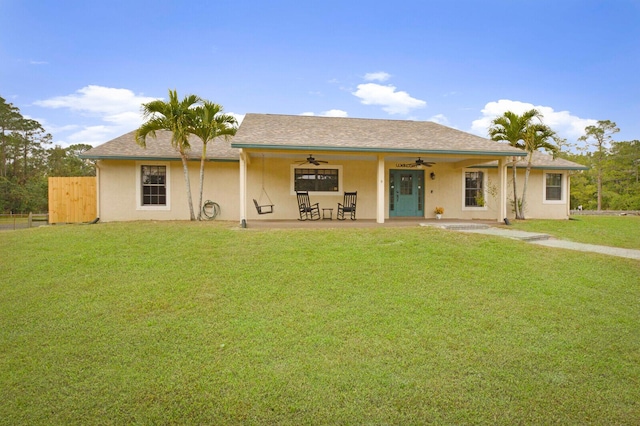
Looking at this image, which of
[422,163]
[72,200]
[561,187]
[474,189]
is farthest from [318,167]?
[561,187]

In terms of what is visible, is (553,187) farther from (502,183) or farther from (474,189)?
(502,183)

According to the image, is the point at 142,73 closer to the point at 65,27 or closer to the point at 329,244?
the point at 65,27

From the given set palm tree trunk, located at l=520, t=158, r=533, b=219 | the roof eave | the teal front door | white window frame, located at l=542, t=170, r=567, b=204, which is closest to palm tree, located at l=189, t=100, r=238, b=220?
the roof eave

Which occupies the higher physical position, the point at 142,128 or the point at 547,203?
the point at 142,128

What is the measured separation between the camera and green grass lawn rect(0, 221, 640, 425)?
276 centimetres

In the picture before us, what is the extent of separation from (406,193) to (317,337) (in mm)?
11135

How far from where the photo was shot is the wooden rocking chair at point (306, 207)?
40.6 feet

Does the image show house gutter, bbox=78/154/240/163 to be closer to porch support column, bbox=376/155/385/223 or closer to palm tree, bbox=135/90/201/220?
palm tree, bbox=135/90/201/220

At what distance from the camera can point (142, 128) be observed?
1177cm

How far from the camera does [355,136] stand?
40.1 feet

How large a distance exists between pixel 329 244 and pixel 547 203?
1241cm

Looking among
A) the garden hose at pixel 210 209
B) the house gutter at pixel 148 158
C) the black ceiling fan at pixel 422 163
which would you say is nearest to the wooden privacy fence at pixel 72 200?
the house gutter at pixel 148 158

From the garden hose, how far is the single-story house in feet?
0.62

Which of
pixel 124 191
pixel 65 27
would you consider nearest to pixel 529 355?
pixel 124 191
